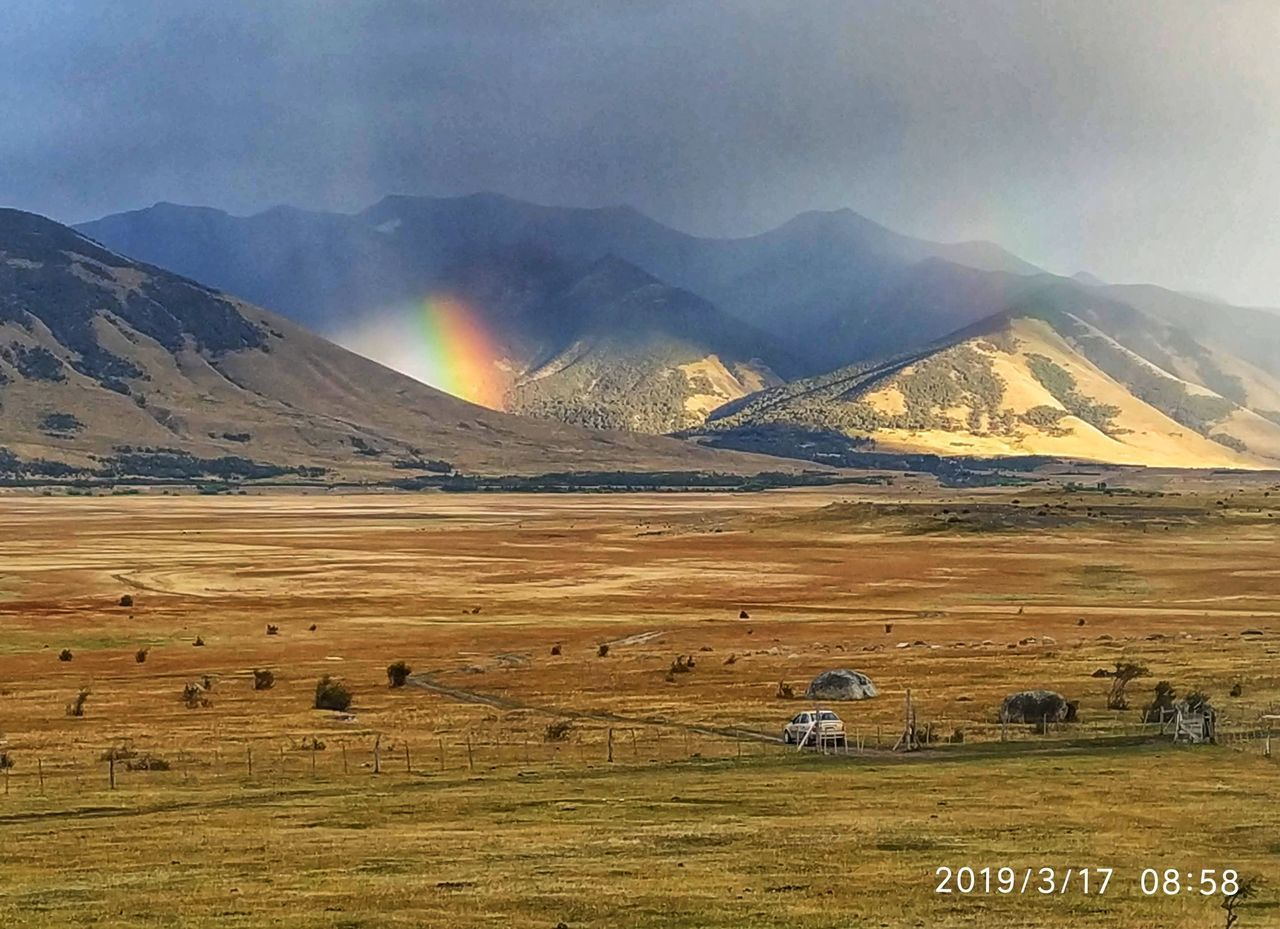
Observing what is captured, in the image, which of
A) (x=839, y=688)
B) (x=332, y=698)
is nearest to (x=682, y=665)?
(x=839, y=688)

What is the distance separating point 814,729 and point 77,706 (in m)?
26.5

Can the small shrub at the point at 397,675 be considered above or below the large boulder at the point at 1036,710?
below

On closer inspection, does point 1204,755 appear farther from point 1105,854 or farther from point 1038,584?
point 1038,584

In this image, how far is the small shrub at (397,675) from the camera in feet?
206

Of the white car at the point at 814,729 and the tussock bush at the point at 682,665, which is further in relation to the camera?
the tussock bush at the point at 682,665

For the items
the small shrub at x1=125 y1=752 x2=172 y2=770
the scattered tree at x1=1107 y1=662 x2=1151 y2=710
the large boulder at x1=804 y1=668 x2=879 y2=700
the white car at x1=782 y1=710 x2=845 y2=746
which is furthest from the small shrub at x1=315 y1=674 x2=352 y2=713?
the scattered tree at x1=1107 y1=662 x2=1151 y2=710

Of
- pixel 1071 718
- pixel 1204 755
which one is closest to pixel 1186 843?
pixel 1204 755

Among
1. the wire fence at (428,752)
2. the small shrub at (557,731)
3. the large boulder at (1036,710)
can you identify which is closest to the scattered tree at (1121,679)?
the large boulder at (1036,710)

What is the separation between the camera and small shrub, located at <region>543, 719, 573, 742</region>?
148ft

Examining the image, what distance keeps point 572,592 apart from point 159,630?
111 feet

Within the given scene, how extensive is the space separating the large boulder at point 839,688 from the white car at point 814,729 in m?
10.2

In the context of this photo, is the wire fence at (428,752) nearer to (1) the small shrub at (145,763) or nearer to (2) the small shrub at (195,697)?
(1) the small shrub at (145,763)

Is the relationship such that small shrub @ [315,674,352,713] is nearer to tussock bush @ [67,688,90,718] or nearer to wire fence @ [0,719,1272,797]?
wire fence @ [0,719,1272,797]

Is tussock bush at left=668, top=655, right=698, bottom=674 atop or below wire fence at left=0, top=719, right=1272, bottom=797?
below
